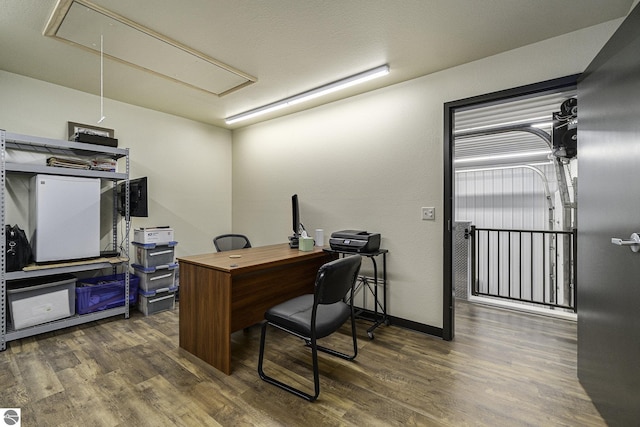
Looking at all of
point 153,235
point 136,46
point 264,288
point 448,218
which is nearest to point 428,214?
point 448,218

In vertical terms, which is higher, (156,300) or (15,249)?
(15,249)

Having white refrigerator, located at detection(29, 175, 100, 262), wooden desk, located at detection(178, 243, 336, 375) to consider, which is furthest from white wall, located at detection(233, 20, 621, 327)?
white refrigerator, located at detection(29, 175, 100, 262)

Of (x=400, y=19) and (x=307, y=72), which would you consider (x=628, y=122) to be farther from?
(x=307, y=72)

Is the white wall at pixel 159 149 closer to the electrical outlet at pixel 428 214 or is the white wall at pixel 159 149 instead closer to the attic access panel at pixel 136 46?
the attic access panel at pixel 136 46

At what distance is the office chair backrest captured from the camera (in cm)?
172

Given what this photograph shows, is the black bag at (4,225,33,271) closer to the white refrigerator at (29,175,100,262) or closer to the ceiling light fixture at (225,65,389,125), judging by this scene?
the white refrigerator at (29,175,100,262)

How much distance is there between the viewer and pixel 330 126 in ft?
11.6

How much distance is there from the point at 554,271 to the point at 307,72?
4.69 metres

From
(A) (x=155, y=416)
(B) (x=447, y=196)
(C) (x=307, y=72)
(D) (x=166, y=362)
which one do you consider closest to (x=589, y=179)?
(B) (x=447, y=196)

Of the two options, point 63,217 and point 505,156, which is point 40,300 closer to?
point 63,217

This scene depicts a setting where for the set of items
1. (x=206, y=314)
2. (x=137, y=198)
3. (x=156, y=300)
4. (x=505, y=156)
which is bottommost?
(x=156, y=300)

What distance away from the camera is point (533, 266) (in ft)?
15.2

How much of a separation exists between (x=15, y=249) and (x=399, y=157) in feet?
12.0

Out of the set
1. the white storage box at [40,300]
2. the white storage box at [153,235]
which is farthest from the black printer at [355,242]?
the white storage box at [40,300]
